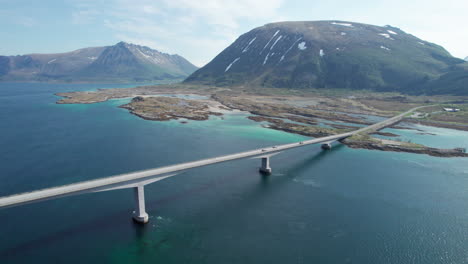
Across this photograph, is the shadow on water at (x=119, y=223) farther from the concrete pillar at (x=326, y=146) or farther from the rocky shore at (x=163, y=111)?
the rocky shore at (x=163, y=111)

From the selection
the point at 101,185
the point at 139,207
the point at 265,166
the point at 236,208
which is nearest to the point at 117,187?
the point at 101,185

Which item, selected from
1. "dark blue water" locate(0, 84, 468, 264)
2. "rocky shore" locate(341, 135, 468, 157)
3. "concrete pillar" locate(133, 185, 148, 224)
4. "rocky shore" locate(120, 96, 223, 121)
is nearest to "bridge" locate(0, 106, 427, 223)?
"concrete pillar" locate(133, 185, 148, 224)

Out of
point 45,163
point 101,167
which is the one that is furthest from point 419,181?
point 45,163

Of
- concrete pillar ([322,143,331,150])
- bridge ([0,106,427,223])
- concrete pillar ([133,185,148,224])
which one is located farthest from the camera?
concrete pillar ([322,143,331,150])

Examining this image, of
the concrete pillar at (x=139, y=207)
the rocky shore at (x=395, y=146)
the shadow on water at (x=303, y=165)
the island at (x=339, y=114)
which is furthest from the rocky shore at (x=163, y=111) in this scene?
the concrete pillar at (x=139, y=207)

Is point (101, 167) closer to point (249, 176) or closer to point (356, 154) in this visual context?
point (249, 176)

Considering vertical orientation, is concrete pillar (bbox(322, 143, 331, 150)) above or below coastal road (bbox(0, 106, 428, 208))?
below

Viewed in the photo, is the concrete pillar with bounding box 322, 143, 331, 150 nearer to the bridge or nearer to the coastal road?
the bridge

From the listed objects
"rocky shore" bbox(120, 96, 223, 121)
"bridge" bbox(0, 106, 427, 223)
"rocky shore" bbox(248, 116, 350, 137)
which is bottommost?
"rocky shore" bbox(248, 116, 350, 137)

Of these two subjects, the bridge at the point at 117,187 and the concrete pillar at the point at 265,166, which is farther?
the concrete pillar at the point at 265,166
